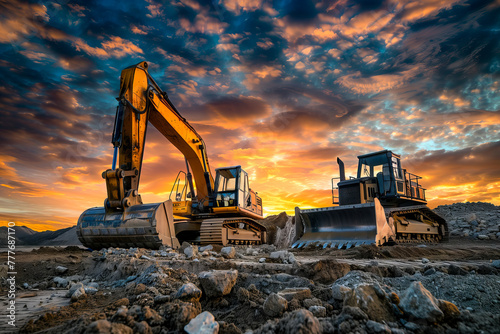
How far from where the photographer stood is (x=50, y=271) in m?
5.11

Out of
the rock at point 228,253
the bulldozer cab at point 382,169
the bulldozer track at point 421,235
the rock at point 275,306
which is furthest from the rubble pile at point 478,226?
the rock at point 275,306

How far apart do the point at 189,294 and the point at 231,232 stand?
7.82 meters

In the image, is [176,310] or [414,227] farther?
[414,227]

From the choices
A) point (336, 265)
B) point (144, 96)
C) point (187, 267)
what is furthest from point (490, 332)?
point (144, 96)

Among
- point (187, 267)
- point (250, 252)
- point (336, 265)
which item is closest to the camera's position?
point (336, 265)

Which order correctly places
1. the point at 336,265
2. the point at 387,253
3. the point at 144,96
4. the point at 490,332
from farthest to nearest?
the point at 144,96 → the point at 387,253 → the point at 336,265 → the point at 490,332

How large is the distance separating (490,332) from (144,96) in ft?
29.7

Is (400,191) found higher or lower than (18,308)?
higher

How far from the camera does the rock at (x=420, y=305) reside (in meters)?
2.05

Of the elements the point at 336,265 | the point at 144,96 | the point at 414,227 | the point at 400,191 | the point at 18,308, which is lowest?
the point at 18,308

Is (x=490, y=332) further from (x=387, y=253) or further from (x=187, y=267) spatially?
(x=387, y=253)

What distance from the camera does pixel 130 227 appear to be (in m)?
7.65

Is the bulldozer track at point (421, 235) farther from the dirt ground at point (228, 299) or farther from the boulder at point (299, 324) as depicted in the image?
the boulder at point (299, 324)

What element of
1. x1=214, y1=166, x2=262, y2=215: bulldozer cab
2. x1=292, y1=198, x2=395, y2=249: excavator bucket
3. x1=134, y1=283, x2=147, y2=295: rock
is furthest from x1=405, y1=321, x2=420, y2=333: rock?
x1=214, y1=166, x2=262, y2=215: bulldozer cab
